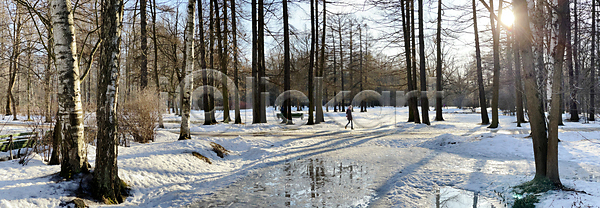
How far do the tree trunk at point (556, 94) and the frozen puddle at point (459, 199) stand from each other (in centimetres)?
129

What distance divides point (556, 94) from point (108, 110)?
7790 millimetres

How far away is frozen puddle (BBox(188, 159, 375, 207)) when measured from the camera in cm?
526

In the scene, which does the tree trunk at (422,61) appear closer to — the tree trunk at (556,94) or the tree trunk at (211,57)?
the tree trunk at (211,57)

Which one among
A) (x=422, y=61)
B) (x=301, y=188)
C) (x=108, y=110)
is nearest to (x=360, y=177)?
(x=301, y=188)

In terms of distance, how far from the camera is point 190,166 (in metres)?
7.48

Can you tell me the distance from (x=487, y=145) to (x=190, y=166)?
393 inches

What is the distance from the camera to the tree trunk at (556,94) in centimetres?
525

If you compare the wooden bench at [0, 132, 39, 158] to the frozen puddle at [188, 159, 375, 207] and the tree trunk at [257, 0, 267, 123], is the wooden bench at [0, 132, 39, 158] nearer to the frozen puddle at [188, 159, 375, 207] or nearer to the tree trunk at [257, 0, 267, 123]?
the frozen puddle at [188, 159, 375, 207]

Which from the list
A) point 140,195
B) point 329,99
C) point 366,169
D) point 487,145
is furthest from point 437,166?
point 329,99

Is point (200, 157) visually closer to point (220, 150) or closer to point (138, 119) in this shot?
point (220, 150)

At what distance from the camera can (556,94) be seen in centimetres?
525

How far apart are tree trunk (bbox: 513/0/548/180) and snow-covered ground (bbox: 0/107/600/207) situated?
656 mm

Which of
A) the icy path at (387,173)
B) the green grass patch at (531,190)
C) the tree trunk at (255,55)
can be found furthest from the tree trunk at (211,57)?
the green grass patch at (531,190)

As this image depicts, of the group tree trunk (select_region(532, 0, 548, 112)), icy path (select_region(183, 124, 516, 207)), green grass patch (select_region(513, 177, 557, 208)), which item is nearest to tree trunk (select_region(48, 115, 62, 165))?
icy path (select_region(183, 124, 516, 207))
